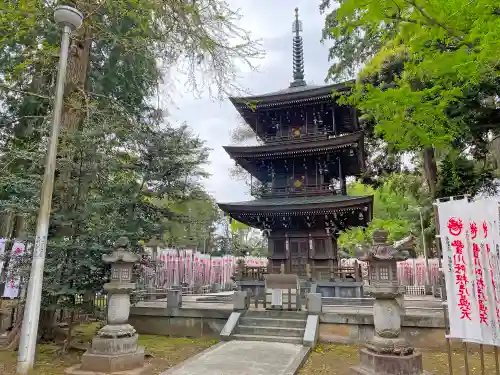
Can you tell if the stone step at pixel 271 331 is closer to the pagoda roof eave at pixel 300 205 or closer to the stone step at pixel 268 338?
the stone step at pixel 268 338

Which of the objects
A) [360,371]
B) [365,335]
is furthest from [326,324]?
[360,371]

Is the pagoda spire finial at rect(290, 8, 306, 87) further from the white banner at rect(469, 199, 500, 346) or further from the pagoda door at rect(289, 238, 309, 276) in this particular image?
the white banner at rect(469, 199, 500, 346)

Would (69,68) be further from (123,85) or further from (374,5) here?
(374,5)

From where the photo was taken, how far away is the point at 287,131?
17.7 m

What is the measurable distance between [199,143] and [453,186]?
28.6 feet

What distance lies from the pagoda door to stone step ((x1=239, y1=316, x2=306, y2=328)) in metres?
5.95

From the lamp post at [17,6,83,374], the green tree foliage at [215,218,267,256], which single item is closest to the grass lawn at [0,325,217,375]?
the lamp post at [17,6,83,374]

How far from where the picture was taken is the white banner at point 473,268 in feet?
14.1

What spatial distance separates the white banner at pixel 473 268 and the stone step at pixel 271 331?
5074 mm

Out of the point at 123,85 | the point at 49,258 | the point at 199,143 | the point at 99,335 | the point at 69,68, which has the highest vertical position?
the point at 123,85

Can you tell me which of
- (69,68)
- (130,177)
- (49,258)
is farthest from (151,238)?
(69,68)

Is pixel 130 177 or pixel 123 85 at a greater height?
pixel 123 85

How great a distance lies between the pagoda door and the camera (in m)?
15.6

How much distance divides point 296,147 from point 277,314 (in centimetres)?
814
